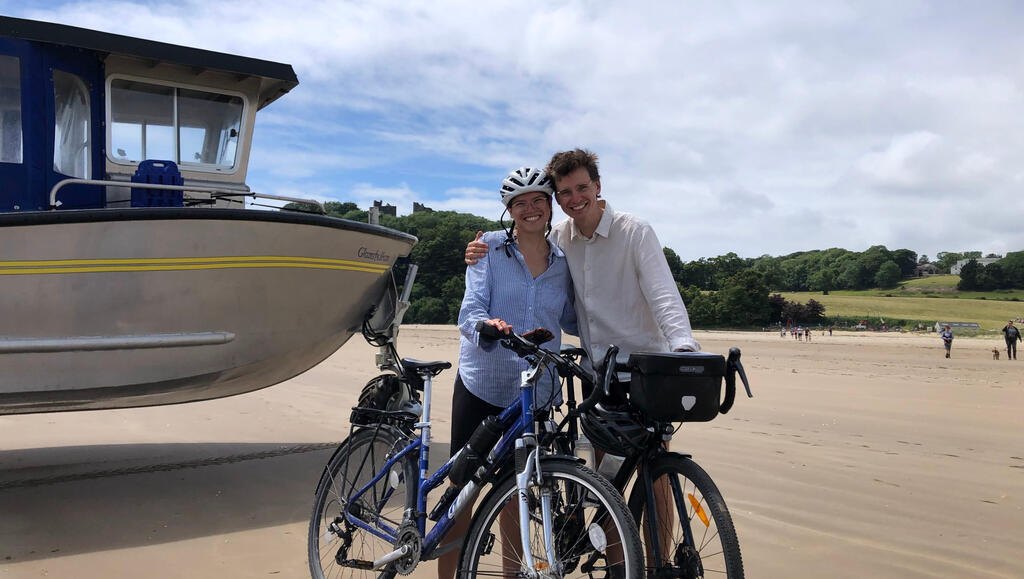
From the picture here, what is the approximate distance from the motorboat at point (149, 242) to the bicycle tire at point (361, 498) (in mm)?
1961

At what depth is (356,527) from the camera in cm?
320

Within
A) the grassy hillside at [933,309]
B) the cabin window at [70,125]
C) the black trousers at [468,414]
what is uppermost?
the cabin window at [70,125]

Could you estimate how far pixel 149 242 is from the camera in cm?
450

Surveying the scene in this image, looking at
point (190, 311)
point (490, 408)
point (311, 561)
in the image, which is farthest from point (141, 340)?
point (490, 408)

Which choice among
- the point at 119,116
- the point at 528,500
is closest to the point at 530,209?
the point at 528,500

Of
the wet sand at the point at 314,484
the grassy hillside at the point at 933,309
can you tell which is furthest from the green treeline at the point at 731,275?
the grassy hillside at the point at 933,309

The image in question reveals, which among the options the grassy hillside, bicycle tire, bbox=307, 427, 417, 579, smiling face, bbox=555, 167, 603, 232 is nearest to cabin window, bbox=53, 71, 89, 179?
bicycle tire, bbox=307, 427, 417, 579

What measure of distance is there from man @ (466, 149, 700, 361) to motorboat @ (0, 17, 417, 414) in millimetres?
2413

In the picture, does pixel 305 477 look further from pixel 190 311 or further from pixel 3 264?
pixel 3 264

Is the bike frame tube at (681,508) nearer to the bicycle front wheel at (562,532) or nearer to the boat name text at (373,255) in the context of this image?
the bicycle front wheel at (562,532)

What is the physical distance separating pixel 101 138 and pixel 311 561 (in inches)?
153

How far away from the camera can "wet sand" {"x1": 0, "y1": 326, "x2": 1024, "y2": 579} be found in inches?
152

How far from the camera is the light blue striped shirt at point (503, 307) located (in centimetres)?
287

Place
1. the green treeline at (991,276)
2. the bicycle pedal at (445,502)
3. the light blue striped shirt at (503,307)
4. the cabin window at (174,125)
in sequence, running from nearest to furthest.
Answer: the bicycle pedal at (445,502), the light blue striped shirt at (503,307), the cabin window at (174,125), the green treeline at (991,276)
